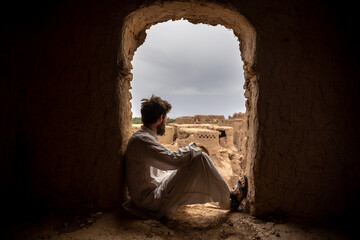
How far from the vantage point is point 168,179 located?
2.10m

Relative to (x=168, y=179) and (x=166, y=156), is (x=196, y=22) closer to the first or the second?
(x=166, y=156)

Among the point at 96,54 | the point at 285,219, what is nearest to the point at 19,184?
the point at 96,54

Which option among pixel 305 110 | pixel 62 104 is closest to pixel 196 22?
pixel 305 110

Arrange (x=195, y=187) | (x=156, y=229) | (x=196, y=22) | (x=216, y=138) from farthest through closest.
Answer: (x=216, y=138) → (x=196, y=22) → (x=195, y=187) → (x=156, y=229)

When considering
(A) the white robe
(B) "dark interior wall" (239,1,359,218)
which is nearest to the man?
(A) the white robe

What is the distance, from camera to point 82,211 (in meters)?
1.96

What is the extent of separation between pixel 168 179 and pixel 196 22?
205cm

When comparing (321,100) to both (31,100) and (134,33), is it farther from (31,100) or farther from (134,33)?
(31,100)

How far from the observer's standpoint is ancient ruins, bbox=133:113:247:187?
8875 millimetres

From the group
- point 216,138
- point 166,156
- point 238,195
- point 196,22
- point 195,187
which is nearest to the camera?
point 166,156

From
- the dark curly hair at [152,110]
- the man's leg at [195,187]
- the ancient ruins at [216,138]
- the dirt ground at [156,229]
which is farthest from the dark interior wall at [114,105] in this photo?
the ancient ruins at [216,138]

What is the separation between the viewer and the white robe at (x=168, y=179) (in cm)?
199

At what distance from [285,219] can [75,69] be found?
272 cm

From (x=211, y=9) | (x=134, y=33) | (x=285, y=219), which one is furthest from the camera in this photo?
(x=134, y=33)
